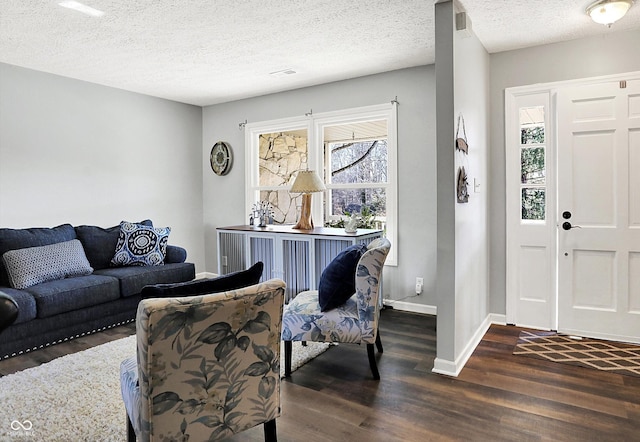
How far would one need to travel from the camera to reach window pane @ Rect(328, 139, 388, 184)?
4480 millimetres

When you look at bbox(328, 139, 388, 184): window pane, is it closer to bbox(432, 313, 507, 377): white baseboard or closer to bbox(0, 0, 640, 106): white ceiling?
bbox(0, 0, 640, 106): white ceiling

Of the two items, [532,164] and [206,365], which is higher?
[532,164]

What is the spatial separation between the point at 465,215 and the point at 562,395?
1.25 metres

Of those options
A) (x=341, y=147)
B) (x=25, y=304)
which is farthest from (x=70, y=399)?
(x=341, y=147)

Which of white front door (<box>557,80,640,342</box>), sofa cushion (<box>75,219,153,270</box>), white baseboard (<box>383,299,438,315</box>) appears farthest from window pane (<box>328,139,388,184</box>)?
sofa cushion (<box>75,219,153,270</box>)

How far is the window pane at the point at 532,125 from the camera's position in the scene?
3563mm

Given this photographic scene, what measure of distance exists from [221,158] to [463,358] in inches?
159

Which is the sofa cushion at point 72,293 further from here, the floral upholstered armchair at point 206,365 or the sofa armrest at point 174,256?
the floral upholstered armchair at point 206,365

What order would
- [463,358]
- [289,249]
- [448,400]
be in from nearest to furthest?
[448,400]
[463,358]
[289,249]

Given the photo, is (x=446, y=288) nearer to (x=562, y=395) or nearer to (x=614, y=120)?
(x=562, y=395)

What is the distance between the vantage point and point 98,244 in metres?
4.20

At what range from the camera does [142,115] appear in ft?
16.6

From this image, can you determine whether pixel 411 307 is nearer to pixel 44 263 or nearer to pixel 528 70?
pixel 528 70

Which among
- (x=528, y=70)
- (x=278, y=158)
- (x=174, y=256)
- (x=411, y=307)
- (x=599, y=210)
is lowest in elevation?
(x=411, y=307)
